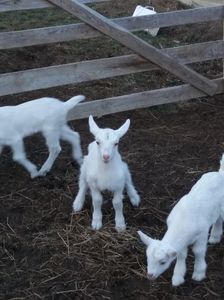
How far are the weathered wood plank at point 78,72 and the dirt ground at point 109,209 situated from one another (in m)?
0.54

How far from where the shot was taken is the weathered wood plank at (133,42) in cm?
648

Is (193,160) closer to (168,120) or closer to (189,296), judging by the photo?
(168,120)

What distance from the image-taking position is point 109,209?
526 centimetres

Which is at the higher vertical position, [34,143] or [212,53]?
[212,53]

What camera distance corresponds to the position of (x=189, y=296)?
417 cm

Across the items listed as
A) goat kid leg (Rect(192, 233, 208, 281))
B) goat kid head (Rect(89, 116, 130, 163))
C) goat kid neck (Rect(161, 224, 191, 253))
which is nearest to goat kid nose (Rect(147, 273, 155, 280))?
goat kid neck (Rect(161, 224, 191, 253))

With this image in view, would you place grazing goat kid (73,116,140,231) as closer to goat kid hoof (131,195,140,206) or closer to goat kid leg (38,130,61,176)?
goat kid hoof (131,195,140,206)

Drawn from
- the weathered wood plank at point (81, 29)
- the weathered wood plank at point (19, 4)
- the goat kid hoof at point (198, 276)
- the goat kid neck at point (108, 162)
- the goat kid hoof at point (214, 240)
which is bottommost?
the goat kid hoof at point (214, 240)

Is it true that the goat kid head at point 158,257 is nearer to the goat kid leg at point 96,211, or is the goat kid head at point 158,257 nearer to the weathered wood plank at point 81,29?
the goat kid leg at point 96,211

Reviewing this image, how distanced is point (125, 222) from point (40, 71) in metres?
2.22

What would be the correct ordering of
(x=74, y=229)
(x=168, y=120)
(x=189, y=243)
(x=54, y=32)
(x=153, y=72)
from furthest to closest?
(x=153, y=72)
(x=168, y=120)
(x=54, y=32)
(x=74, y=229)
(x=189, y=243)

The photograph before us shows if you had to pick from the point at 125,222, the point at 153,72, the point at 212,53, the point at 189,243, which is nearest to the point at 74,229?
Answer: the point at 125,222

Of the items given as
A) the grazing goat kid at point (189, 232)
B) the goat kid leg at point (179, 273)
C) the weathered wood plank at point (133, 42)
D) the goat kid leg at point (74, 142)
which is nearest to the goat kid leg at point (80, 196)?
the goat kid leg at point (74, 142)

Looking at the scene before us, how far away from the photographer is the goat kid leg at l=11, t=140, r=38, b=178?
5.76 meters
